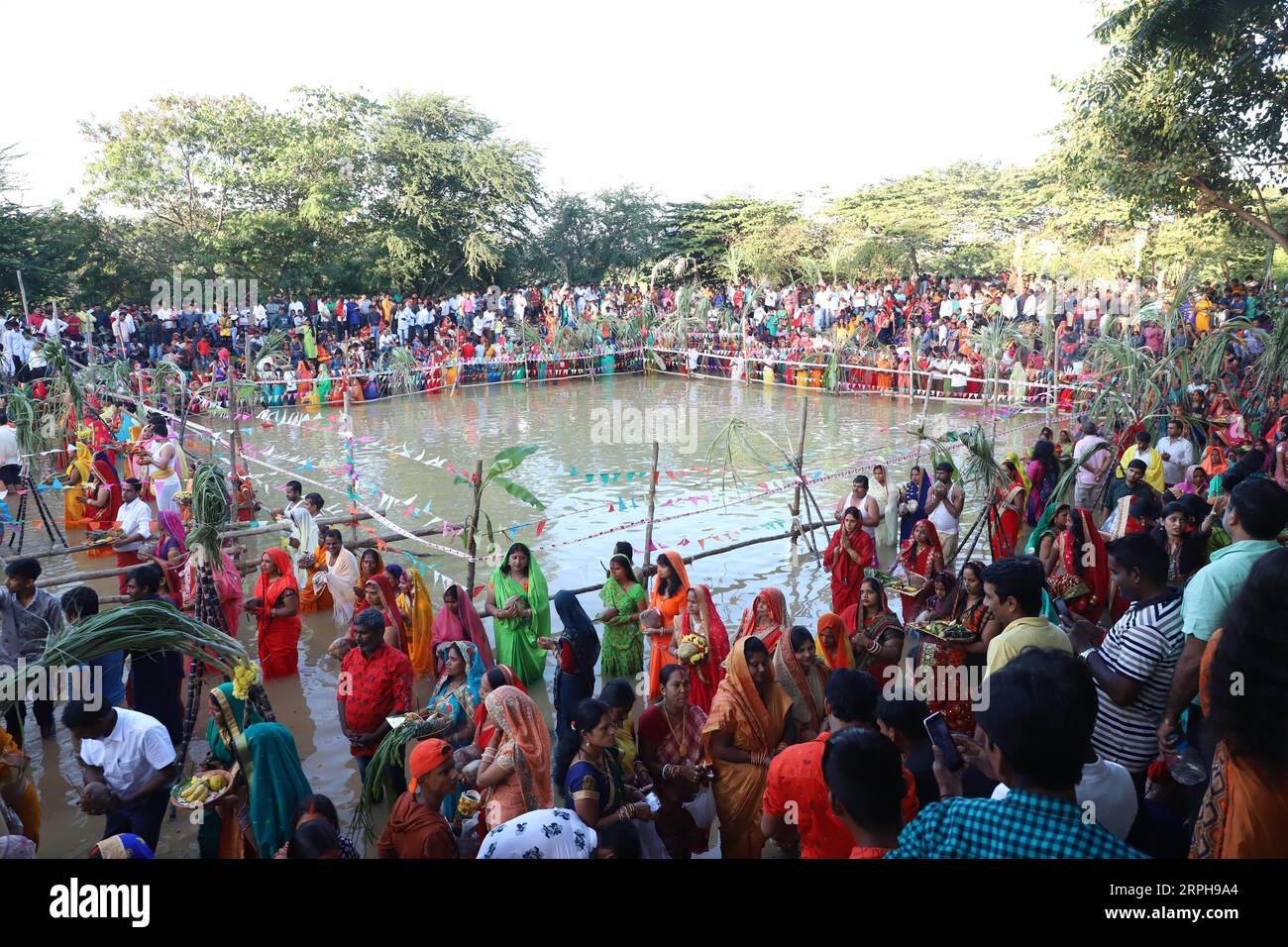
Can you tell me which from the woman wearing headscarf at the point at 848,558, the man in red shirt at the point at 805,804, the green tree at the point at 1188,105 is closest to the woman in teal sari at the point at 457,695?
the man in red shirt at the point at 805,804

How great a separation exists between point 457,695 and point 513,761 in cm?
89

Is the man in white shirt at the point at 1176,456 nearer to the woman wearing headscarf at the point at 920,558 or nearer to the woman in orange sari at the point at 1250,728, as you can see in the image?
the woman wearing headscarf at the point at 920,558

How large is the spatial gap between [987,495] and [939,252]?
23.6m

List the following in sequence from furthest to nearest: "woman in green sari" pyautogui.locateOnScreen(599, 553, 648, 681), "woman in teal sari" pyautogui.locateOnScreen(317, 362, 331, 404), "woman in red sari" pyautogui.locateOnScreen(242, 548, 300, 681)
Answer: "woman in teal sari" pyautogui.locateOnScreen(317, 362, 331, 404), "woman in red sari" pyautogui.locateOnScreen(242, 548, 300, 681), "woman in green sari" pyautogui.locateOnScreen(599, 553, 648, 681)

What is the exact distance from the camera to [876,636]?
5.21m

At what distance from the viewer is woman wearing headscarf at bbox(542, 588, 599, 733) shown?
5.36 metres

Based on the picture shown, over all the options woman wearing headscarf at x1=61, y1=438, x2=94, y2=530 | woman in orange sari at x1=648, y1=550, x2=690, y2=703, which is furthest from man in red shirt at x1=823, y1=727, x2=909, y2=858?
woman wearing headscarf at x1=61, y1=438, x2=94, y2=530

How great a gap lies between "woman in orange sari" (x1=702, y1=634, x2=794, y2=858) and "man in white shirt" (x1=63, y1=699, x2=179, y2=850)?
2296 mm

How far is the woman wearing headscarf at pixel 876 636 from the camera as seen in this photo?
522 cm

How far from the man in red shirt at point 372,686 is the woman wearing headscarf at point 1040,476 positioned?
6788 millimetres

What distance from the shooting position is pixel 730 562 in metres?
9.49

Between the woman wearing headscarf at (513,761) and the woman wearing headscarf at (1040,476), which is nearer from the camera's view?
the woman wearing headscarf at (513,761)

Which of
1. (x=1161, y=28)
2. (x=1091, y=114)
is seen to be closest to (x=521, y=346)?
(x=1091, y=114)

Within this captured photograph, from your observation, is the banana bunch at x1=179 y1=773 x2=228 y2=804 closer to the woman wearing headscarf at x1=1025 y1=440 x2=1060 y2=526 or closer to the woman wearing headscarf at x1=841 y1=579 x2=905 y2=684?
the woman wearing headscarf at x1=841 y1=579 x2=905 y2=684
